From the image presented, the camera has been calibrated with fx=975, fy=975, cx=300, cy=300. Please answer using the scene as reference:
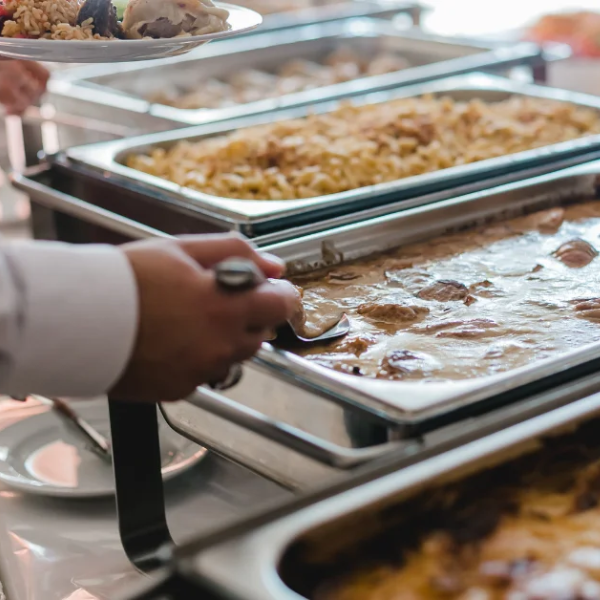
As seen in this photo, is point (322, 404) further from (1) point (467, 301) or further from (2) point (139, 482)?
(1) point (467, 301)

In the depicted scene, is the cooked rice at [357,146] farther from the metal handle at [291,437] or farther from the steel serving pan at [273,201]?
the metal handle at [291,437]

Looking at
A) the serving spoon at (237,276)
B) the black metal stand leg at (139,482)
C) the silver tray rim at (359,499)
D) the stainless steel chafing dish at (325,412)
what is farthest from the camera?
the black metal stand leg at (139,482)

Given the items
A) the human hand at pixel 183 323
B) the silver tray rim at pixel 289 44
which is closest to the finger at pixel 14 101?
the silver tray rim at pixel 289 44

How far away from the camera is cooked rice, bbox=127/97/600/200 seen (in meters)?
1.99

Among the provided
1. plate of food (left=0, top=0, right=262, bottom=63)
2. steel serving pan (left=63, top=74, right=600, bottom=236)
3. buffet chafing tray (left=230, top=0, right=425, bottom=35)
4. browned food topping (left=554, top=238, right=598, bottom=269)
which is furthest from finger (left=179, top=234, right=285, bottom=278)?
buffet chafing tray (left=230, top=0, right=425, bottom=35)

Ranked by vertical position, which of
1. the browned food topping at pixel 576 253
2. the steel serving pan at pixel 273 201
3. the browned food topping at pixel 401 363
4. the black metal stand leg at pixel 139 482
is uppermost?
the steel serving pan at pixel 273 201

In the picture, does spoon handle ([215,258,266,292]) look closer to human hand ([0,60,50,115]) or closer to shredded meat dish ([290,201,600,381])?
shredded meat dish ([290,201,600,381])

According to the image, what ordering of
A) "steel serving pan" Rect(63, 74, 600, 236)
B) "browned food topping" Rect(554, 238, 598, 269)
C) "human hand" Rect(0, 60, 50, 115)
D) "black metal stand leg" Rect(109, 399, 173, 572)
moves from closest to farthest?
"black metal stand leg" Rect(109, 399, 173, 572), "browned food topping" Rect(554, 238, 598, 269), "steel serving pan" Rect(63, 74, 600, 236), "human hand" Rect(0, 60, 50, 115)

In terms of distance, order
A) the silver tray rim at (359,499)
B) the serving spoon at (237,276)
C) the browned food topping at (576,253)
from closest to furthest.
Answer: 1. the silver tray rim at (359,499)
2. the serving spoon at (237,276)
3. the browned food topping at (576,253)

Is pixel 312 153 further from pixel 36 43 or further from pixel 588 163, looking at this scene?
pixel 36 43

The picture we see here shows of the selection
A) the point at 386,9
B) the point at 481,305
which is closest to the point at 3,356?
the point at 481,305

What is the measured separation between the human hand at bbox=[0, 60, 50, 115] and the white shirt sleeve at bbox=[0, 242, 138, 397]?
1.14 m

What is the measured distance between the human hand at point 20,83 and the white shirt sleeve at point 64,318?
1.14m

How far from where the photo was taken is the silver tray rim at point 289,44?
2.62 meters
